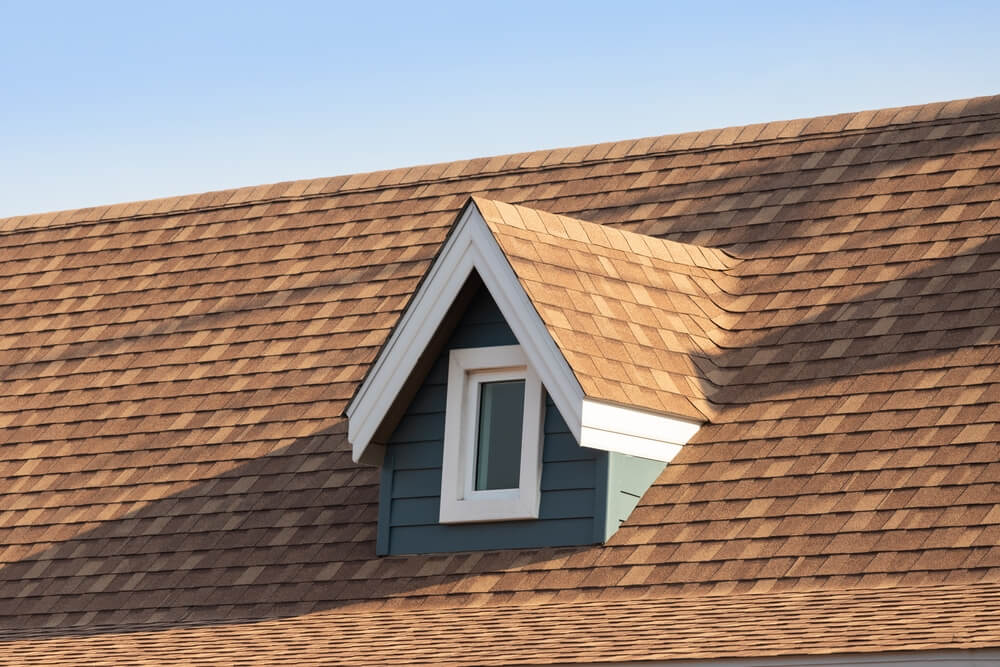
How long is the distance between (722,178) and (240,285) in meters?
4.10

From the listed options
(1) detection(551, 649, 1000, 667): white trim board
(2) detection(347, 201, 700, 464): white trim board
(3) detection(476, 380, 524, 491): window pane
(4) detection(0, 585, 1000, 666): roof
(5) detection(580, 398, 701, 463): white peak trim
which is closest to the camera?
(1) detection(551, 649, 1000, 667): white trim board

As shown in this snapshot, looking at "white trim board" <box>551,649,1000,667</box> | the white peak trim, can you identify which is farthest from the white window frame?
"white trim board" <box>551,649,1000,667</box>

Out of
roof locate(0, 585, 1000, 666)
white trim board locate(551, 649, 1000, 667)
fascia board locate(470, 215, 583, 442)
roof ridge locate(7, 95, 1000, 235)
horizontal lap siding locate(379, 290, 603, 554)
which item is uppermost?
roof ridge locate(7, 95, 1000, 235)

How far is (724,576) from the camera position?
1178 cm

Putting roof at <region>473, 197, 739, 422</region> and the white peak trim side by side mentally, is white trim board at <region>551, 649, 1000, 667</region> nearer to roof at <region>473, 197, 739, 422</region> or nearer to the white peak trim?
the white peak trim

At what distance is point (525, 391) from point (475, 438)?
47 cm

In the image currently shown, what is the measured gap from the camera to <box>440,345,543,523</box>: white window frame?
12.8 m

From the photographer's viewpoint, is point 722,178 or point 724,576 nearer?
point 724,576

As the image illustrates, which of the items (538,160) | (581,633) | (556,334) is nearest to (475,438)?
(556,334)

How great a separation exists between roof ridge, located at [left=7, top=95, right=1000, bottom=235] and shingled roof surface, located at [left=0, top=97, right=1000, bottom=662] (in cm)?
3

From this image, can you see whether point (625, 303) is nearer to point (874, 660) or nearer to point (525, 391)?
point (525, 391)

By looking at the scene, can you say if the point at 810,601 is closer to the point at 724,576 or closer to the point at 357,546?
the point at 724,576

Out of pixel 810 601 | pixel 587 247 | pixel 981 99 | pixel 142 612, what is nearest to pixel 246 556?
pixel 142 612

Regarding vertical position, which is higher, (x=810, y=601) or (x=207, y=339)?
(x=207, y=339)
